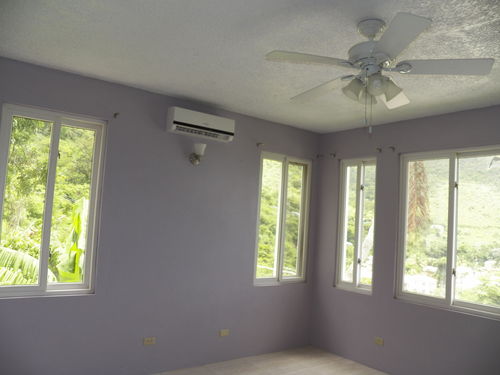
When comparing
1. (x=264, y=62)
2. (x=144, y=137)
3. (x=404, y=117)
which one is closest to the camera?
(x=264, y=62)

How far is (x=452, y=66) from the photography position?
6.61 feet

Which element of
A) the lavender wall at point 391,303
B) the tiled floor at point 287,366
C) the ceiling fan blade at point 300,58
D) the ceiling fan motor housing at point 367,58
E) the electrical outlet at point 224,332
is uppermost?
the ceiling fan motor housing at point 367,58

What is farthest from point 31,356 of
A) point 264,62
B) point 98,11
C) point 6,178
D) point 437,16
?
point 437,16

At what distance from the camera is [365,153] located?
15.3 feet

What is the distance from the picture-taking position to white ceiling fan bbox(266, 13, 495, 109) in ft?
5.89

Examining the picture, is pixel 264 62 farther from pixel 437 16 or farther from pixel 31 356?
pixel 31 356

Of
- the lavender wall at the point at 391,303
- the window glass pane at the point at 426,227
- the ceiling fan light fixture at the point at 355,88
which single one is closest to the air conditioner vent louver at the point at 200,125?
the lavender wall at the point at 391,303

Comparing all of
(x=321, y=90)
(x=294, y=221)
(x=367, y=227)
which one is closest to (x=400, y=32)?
(x=321, y=90)

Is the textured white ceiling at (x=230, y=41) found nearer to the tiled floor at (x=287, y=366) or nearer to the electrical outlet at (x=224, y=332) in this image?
the electrical outlet at (x=224, y=332)

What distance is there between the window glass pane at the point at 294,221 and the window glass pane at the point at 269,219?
0.16 m

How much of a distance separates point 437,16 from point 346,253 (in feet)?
10.4

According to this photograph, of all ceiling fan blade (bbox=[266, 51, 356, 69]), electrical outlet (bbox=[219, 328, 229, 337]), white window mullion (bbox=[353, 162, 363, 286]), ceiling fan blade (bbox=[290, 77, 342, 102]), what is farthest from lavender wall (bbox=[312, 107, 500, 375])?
ceiling fan blade (bbox=[266, 51, 356, 69])

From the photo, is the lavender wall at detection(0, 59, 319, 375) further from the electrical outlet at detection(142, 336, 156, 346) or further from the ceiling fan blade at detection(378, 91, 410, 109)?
the ceiling fan blade at detection(378, 91, 410, 109)

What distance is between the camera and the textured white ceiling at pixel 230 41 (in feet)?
7.08
